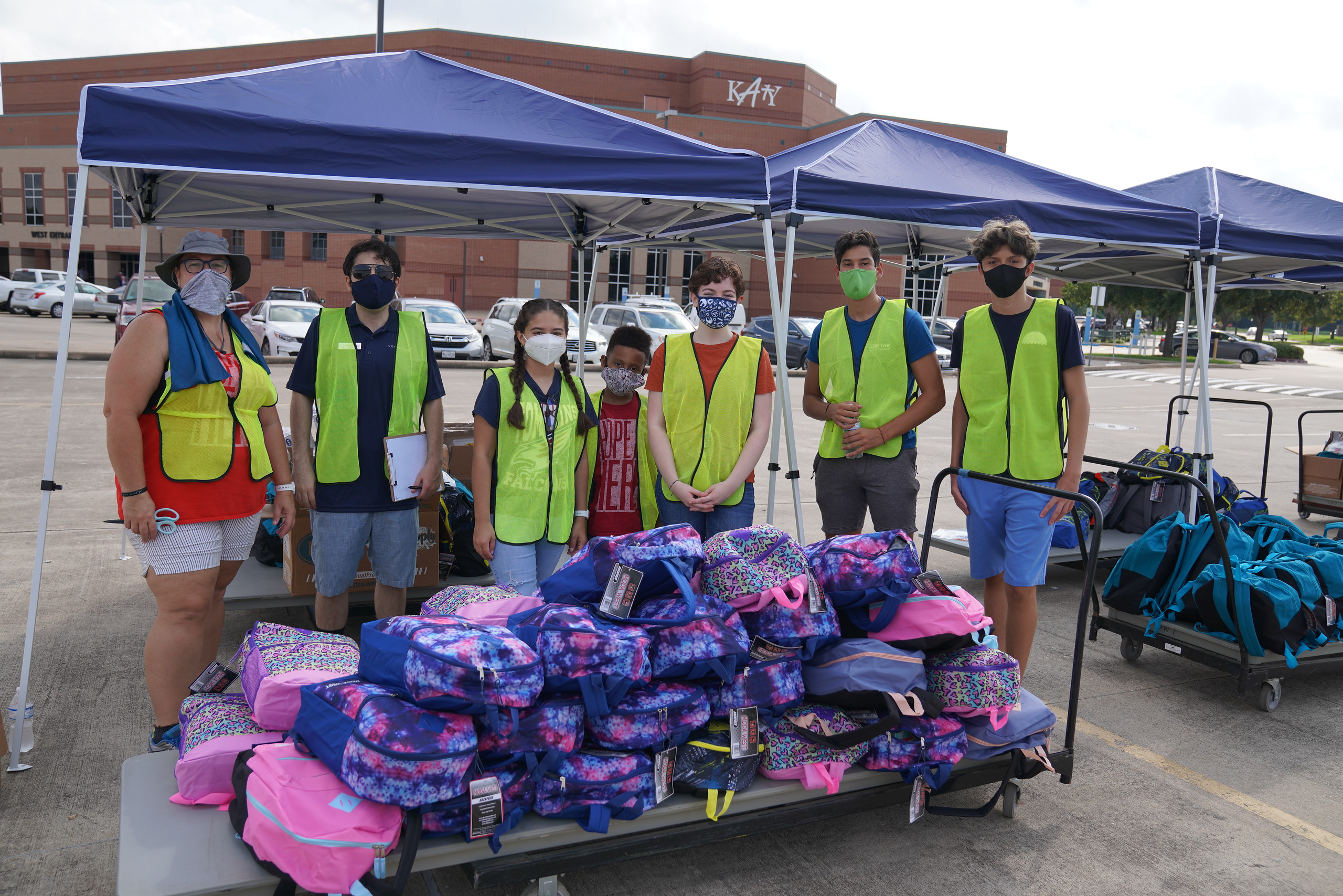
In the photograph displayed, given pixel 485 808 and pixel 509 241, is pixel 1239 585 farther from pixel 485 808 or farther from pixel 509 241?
pixel 509 241

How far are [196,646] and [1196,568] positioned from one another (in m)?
4.85

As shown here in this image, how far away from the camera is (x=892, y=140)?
6211 millimetres

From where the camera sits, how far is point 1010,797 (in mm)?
3387

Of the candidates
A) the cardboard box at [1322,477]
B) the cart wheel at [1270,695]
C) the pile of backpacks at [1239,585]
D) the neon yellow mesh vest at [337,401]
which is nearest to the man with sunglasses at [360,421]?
the neon yellow mesh vest at [337,401]

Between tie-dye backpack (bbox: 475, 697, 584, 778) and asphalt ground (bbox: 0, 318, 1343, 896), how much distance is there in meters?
0.62

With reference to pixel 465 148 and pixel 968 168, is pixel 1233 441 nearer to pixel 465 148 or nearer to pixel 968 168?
pixel 968 168

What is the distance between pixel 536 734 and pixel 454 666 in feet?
1.16

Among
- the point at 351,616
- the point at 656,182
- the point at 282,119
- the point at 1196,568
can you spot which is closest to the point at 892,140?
the point at 656,182

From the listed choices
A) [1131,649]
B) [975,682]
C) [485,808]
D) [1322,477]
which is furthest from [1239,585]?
[1322,477]

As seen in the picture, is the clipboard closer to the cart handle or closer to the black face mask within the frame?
the cart handle

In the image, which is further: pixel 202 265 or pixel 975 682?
pixel 202 265

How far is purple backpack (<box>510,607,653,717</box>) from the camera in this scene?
8.43 ft

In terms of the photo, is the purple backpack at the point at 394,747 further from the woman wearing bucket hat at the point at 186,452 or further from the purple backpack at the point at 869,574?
the purple backpack at the point at 869,574

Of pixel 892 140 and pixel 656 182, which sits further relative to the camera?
pixel 892 140
